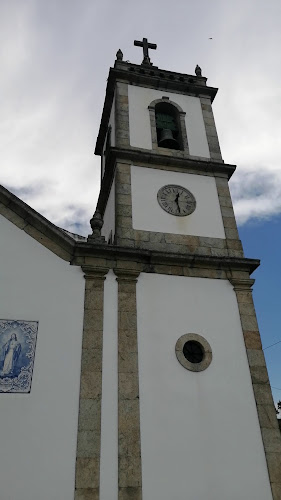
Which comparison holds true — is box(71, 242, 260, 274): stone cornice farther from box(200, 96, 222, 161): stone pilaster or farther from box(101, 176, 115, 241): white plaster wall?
box(200, 96, 222, 161): stone pilaster

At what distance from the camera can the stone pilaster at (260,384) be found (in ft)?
23.8

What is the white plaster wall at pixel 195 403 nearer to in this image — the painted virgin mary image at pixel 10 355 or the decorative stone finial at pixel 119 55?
the painted virgin mary image at pixel 10 355

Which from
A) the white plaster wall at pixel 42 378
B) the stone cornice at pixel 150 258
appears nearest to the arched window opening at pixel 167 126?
the stone cornice at pixel 150 258

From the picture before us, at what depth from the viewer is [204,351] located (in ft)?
26.5

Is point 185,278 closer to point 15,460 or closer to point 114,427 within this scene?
point 114,427

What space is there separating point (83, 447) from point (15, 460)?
1.01m

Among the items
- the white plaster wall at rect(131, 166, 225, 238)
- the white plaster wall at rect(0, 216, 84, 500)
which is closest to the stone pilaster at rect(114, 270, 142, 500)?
the white plaster wall at rect(0, 216, 84, 500)

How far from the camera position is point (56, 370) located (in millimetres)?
7238

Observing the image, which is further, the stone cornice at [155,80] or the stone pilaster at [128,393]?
the stone cornice at [155,80]

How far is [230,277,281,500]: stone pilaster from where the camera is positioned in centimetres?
724

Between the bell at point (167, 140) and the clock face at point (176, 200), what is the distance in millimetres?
1557

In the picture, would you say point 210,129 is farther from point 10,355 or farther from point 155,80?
point 10,355

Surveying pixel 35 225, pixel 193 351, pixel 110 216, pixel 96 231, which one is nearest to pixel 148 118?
pixel 110 216

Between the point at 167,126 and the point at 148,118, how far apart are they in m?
0.62
